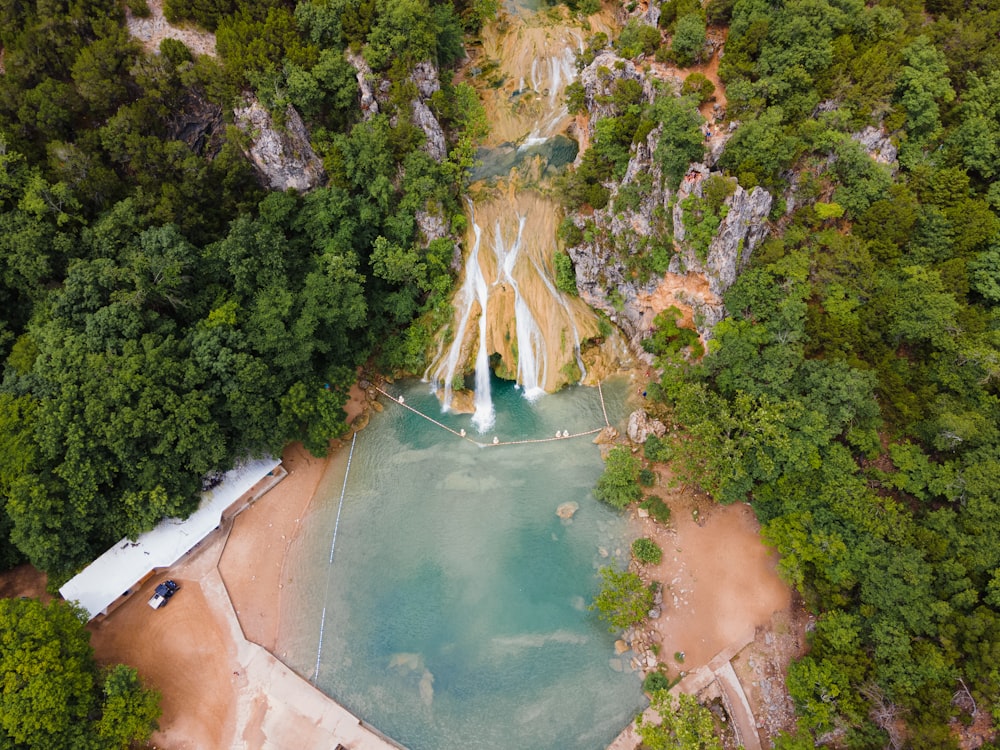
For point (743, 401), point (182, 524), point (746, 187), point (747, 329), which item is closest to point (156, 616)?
point (182, 524)

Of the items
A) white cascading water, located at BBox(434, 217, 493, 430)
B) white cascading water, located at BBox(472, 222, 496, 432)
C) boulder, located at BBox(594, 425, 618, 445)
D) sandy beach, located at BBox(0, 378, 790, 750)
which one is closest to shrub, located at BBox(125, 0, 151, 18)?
white cascading water, located at BBox(434, 217, 493, 430)

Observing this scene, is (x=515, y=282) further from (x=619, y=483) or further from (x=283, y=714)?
(x=283, y=714)

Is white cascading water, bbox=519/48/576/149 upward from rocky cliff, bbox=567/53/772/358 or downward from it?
upward

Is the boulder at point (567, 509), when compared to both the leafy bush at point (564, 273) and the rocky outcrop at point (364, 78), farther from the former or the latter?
the rocky outcrop at point (364, 78)

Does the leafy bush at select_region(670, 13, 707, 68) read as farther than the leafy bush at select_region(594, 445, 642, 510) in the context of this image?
Yes

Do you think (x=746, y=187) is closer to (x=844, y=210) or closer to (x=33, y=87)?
(x=844, y=210)

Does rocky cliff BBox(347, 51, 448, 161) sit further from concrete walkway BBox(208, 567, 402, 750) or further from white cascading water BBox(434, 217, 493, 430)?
concrete walkway BBox(208, 567, 402, 750)

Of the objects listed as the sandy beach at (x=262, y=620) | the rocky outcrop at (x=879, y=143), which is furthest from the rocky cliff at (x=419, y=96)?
the sandy beach at (x=262, y=620)
